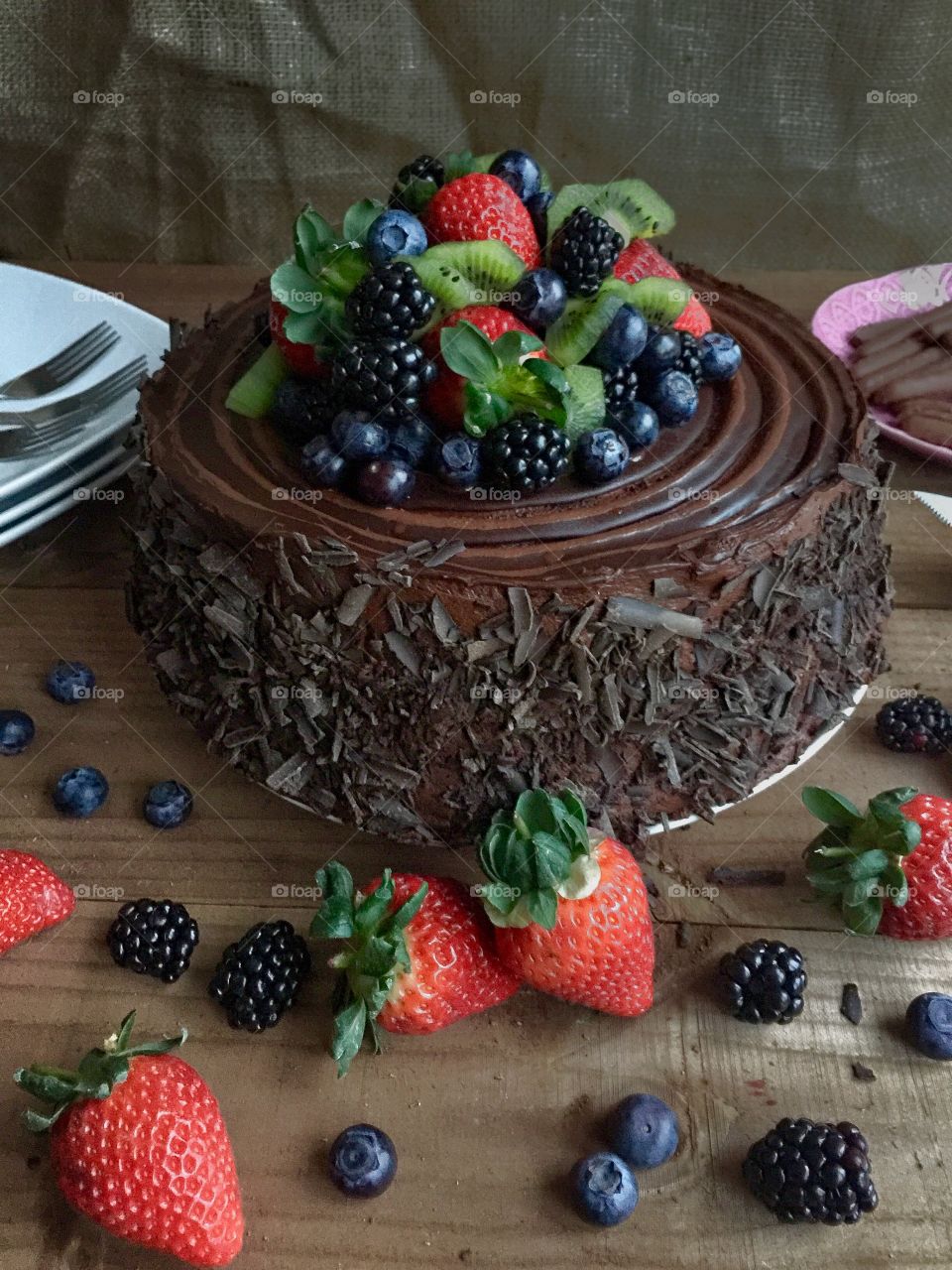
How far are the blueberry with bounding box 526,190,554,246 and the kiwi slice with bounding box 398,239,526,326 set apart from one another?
0.53ft

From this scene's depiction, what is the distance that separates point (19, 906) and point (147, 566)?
0.46 metres

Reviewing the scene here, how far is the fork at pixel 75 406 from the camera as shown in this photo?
1.90 m

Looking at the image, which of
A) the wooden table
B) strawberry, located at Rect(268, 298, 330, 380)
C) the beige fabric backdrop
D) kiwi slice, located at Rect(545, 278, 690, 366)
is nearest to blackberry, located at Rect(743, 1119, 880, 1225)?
the wooden table

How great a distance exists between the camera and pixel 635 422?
139 cm

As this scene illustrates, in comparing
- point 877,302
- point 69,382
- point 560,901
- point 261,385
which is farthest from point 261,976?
point 877,302

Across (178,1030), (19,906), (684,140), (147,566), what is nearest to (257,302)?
(147,566)

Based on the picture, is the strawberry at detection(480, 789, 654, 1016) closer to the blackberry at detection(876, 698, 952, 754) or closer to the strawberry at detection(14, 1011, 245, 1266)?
the strawberry at detection(14, 1011, 245, 1266)

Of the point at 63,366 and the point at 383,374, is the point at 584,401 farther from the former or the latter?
the point at 63,366

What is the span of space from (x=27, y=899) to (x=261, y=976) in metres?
0.31

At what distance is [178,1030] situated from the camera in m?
Answer: 1.33

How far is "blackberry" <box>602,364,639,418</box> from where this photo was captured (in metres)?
1.39

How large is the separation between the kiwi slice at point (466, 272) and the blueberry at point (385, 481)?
0.18 metres

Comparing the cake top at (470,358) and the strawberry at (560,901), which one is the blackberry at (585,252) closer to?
the cake top at (470,358)

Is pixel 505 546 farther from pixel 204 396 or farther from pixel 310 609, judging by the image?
pixel 204 396
